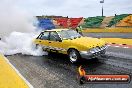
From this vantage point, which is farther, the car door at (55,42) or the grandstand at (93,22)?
the grandstand at (93,22)

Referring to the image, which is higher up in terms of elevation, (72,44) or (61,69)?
(72,44)

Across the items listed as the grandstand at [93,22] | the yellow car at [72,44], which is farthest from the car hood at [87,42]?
the grandstand at [93,22]

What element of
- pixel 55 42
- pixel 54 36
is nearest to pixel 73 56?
pixel 55 42

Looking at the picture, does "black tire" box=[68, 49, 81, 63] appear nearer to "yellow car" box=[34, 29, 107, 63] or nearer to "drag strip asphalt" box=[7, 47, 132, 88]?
"yellow car" box=[34, 29, 107, 63]

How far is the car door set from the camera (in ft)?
41.4

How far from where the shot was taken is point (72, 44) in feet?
38.5

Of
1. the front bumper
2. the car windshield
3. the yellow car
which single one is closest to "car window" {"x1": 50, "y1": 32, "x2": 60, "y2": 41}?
the yellow car

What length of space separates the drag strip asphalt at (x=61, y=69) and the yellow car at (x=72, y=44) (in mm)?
454

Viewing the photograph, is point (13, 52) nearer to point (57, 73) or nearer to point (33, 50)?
point (33, 50)

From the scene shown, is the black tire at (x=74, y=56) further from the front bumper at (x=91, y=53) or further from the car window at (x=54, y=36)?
the car window at (x=54, y=36)

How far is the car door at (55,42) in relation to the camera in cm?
1262

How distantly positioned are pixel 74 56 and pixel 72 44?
1.90 feet

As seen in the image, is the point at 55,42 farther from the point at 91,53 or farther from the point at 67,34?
the point at 91,53

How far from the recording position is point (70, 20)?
4403 cm
